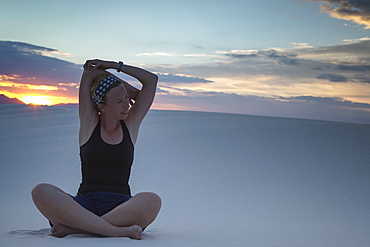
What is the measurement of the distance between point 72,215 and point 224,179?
322 centimetres

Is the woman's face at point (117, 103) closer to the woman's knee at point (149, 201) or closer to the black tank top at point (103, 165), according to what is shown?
the black tank top at point (103, 165)

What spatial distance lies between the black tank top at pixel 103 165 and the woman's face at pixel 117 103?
15 centimetres

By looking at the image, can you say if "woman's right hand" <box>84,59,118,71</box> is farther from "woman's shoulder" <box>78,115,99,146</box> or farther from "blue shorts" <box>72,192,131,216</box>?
"blue shorts" <box>72,192,131,216</box>

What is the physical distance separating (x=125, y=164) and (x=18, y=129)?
7.13 metres

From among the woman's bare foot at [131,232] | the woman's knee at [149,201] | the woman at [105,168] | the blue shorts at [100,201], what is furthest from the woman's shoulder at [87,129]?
the woman's bare foot at [131,232]

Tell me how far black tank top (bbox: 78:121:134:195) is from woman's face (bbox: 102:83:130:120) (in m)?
0.15

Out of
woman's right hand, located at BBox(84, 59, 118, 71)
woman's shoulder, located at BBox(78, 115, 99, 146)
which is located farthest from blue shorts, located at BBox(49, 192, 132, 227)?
woman's right hand, located at BBox(84, 59, 118, 71)

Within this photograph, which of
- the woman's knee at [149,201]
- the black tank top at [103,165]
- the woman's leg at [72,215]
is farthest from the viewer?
the black tank top at [103,165]

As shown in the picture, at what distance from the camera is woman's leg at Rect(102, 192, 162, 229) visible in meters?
2.48

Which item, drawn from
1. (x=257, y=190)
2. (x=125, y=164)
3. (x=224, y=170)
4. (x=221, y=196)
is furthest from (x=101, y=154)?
(x=224, y=170)

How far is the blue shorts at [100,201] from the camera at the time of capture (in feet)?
8.32

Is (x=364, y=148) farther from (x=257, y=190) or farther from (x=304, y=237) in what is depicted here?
→ (x=304, y=237)

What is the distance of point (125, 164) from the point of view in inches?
106

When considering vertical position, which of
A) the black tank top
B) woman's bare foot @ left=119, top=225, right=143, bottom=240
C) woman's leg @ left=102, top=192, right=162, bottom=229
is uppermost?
the black tank top
